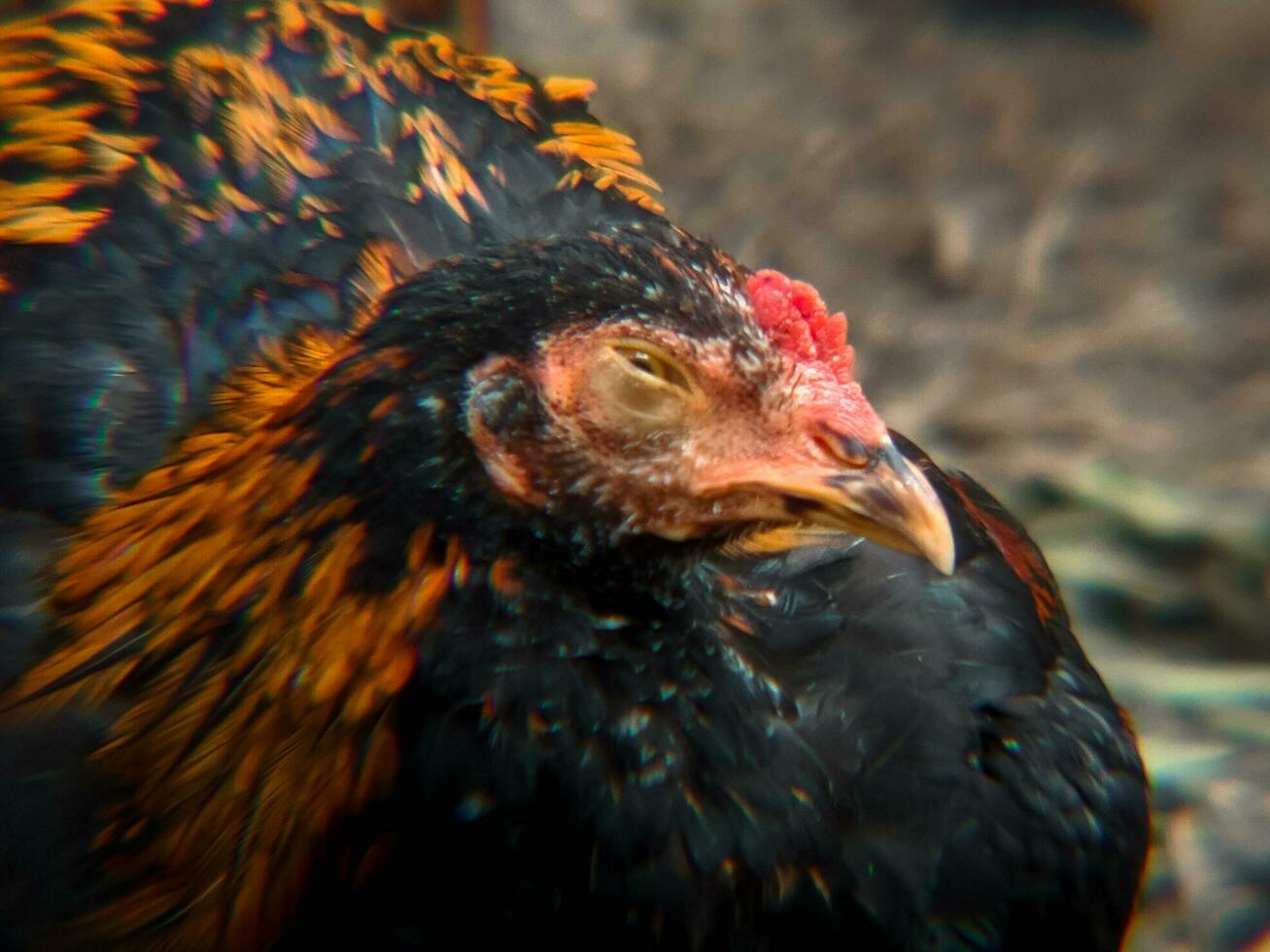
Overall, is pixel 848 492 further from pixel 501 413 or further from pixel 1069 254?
pixel 1069 254

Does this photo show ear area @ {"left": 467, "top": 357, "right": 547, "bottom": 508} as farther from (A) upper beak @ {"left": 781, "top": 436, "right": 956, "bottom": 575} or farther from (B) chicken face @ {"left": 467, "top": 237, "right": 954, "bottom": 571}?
Result: (A) upper beak @ {"left": 781, "top": 436, "right": 956, "bottom": 575}

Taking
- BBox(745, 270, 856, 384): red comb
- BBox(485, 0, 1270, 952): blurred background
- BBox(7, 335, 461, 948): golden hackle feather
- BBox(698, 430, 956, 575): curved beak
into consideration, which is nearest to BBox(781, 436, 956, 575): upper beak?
BBox(698, 430, 956, 575): curved beak

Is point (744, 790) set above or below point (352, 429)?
below

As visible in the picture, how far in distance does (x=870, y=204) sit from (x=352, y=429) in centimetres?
359

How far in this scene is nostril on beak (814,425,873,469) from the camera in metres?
1.73

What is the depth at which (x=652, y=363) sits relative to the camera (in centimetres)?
174

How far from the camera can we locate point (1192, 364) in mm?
4512

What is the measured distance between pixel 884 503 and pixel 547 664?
0.44 m

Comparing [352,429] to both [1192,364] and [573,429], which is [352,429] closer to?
[573,429]

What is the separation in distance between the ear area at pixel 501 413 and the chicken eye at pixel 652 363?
0.39ft

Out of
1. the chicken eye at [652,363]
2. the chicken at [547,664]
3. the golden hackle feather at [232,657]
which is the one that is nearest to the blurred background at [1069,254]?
→ the chicken at [547,664]

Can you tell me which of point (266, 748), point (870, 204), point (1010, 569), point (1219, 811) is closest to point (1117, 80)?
point (870, 204)

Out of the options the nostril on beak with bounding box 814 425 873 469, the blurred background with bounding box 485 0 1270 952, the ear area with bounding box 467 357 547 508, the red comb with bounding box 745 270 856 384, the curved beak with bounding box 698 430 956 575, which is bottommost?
the ear area with bounding box 467 357 547 508

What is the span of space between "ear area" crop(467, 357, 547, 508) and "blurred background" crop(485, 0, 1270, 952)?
188 centimetres
